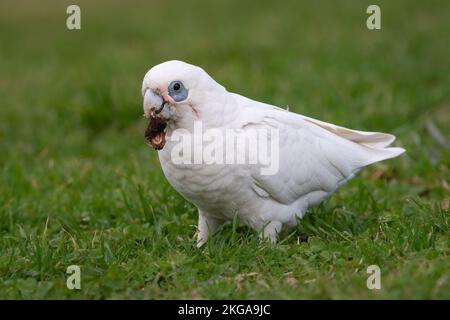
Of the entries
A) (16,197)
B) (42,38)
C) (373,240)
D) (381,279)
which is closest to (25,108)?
(16,197)

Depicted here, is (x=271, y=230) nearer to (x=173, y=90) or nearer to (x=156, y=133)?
(x=156, y=133)

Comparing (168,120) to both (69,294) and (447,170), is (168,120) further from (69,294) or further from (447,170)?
(447,170)

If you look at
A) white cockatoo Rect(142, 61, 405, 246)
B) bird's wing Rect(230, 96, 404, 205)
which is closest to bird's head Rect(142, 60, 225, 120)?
white cockatoo Rect(142, 61, 405, 246)

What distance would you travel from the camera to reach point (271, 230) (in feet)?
13.0

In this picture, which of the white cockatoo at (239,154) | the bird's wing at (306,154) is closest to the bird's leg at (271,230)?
the white cockatoo at (239,154)

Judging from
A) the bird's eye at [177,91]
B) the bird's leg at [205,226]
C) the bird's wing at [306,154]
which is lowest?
the bird's leg at [205,226]

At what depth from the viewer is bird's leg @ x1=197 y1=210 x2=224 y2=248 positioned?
4070 mm

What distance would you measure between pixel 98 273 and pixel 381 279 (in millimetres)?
1420

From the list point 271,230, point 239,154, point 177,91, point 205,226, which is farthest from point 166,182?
point 177,91

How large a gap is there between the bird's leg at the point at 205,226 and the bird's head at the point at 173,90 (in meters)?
0.72

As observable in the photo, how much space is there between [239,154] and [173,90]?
496 mm

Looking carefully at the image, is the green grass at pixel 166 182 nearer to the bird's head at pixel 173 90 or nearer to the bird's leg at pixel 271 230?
the bird's leg at pixel 271 230

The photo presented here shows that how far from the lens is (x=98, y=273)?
139 inches

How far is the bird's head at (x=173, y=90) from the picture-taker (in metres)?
3.51
